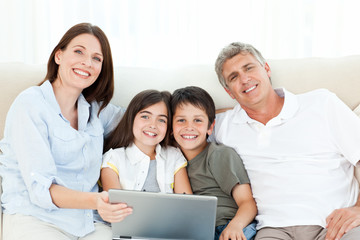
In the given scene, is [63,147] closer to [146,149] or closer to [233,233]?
[146,149]

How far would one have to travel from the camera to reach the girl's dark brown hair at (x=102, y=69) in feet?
5.70

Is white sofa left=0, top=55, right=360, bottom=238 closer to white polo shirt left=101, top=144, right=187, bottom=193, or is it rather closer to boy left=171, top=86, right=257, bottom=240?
boy left=171, top=86, right=257, bottom=240

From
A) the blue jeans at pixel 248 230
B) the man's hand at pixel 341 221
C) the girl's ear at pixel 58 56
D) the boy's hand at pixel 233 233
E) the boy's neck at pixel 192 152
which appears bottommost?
the blue jeans at pixel 248 230

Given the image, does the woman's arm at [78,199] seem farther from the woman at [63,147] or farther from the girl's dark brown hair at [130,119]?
the girl's dark brown hair at [130,119]

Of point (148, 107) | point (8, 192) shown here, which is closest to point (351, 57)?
point (148, 107)

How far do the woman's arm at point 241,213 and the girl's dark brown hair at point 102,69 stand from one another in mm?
752

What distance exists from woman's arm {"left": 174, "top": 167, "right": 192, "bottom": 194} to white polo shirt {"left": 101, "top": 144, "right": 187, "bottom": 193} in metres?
0.02

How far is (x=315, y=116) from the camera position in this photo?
5.80 ft

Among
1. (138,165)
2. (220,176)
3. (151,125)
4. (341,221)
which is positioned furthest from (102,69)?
(341,221)

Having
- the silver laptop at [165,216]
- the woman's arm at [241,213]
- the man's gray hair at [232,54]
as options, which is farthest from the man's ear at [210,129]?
the silver laptop at [165,216]

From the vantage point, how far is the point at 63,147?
1.59 m

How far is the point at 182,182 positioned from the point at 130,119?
0.39 m

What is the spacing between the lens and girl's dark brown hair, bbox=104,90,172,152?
1850mm

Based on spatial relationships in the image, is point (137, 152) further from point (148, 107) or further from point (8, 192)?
point (8, 192)
